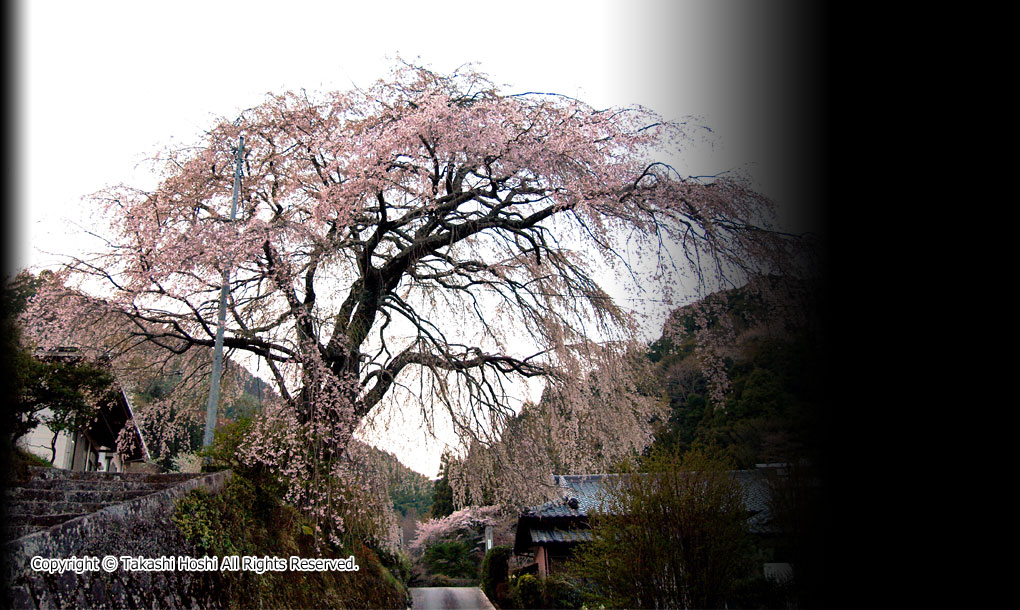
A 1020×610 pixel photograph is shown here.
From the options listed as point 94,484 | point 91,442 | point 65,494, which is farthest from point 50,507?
point 91,442

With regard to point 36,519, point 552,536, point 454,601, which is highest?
point 36,519

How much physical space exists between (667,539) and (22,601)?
6.32 metres

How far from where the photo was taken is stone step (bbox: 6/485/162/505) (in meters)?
4.50

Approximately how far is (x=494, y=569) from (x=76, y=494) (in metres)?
16.0

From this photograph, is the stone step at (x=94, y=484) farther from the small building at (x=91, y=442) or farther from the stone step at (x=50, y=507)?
the small building at (x=91, y=442)

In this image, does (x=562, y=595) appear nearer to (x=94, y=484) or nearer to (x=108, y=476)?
(x=108, y=476)

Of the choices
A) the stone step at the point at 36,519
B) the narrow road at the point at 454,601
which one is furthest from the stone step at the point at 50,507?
the narrow road at the point at 454,601

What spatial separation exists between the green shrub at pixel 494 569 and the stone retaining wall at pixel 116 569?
15.5 m

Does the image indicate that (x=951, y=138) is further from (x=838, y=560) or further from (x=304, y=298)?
(x=304, y=298)

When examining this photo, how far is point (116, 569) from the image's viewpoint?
10.8ft

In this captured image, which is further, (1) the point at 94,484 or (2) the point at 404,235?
(2) the point at 404,235

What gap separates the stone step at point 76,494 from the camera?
4504 millimetres

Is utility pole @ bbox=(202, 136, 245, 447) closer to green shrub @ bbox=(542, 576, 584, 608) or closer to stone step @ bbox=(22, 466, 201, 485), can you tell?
stone step @ bbox=(22, 466, 201, 485)

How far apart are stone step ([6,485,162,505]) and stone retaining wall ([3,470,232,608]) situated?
31.8 inches
